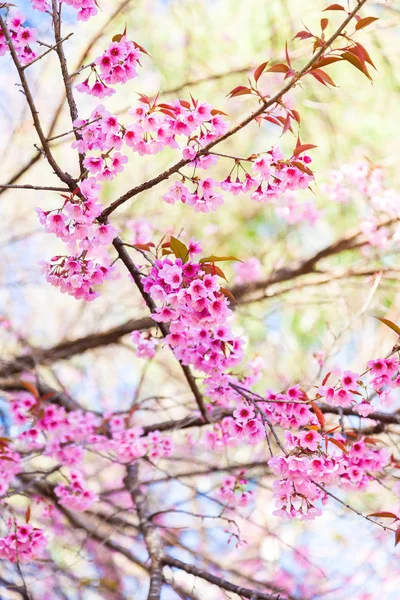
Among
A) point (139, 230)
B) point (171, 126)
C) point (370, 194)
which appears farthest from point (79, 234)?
point (370, 194)

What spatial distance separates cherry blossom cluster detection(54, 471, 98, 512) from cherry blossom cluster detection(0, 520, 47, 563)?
310 millimetres

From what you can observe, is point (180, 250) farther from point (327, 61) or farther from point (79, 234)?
point (327, 61)

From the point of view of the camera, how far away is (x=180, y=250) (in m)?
1.52

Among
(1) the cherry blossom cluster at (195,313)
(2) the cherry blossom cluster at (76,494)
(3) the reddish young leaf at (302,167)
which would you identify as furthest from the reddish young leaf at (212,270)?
(2) the cherry blossom cluster at (76,494)

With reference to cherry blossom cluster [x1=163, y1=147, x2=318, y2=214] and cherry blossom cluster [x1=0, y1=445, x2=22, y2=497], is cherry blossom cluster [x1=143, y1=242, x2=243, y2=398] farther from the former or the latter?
cherry blossom cluster [x1=0, y1=445, x2=22, y2=497]

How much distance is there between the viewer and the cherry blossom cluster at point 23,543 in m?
1.92

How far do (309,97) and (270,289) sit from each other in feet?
3.83


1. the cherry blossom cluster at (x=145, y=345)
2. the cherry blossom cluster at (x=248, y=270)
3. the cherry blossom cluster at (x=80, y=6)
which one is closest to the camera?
the cherry blossom cluster at (x=80, y=6)

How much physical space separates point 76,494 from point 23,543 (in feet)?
1.26

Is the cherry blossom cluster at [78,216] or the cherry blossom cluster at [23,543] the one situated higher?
the cherry blossom cluster at [78,216]

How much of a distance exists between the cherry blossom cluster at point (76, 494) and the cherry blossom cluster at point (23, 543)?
31cm

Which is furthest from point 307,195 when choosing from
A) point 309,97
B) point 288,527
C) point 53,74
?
point 288,527

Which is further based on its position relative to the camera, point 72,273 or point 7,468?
point 7,468

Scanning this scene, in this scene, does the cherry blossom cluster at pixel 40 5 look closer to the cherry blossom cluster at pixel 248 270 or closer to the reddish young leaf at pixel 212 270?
the reddish young leaf at pixel 212 270
